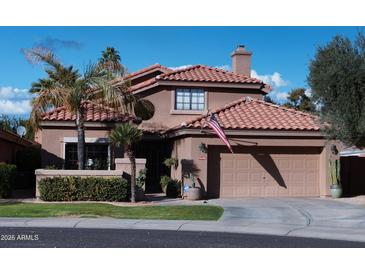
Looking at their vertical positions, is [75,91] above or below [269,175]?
above

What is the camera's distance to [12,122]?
51.7 meters

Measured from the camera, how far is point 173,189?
23.5m

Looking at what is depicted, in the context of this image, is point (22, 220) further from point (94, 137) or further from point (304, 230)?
point (94, 137)

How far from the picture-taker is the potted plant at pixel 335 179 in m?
23.2

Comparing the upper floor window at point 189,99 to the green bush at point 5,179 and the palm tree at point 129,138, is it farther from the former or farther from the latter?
the green bush at point 5,179

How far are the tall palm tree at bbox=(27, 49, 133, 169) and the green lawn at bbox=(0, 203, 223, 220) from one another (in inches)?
173

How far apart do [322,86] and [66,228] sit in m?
10.9

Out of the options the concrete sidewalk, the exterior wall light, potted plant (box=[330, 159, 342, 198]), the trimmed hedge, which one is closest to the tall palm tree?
the trimmed hedge

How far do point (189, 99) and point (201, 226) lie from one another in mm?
13318

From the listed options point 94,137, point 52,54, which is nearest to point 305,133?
point 94,137

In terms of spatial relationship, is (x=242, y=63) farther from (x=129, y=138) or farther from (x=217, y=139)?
(x=129, y=138)

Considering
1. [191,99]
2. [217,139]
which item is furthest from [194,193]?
[191,99]

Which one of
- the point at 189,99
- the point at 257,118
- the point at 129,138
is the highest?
the point at 189,99

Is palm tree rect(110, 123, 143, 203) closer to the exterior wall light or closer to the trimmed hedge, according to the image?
the trimmed hedge
